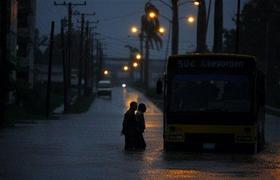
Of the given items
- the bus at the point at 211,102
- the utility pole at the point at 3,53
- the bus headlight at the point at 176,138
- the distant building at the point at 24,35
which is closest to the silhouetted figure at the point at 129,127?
the bus at the point at 211,102

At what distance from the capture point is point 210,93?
26766 millimetres

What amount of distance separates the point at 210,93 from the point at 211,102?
271mm

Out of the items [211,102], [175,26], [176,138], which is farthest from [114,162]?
[175,26]

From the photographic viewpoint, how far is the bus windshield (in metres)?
26.6

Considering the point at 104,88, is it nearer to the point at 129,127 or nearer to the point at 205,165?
the point at 129,127

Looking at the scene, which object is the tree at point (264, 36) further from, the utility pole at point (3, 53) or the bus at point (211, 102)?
the bus at point (211, 102)

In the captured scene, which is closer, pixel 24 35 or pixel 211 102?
pixel 211 102

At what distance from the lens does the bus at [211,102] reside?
1041 inches

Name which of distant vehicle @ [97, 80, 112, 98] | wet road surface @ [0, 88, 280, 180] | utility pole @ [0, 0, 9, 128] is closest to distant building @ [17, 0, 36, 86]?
distant vehicle @ [97, 80, 112, 98]

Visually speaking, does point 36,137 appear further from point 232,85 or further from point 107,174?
point 107,174

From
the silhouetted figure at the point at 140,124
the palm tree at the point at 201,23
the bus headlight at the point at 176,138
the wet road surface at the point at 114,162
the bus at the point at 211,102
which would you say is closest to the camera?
the wet road surface at the point at 114,162

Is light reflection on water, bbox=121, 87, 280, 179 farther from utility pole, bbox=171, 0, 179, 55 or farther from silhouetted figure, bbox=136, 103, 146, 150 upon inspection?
utility pole, bbox=171, 0, 179, 55

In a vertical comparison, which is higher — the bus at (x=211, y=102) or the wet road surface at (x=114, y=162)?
the bus at (x=211, y=102)

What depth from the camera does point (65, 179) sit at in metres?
18.3
